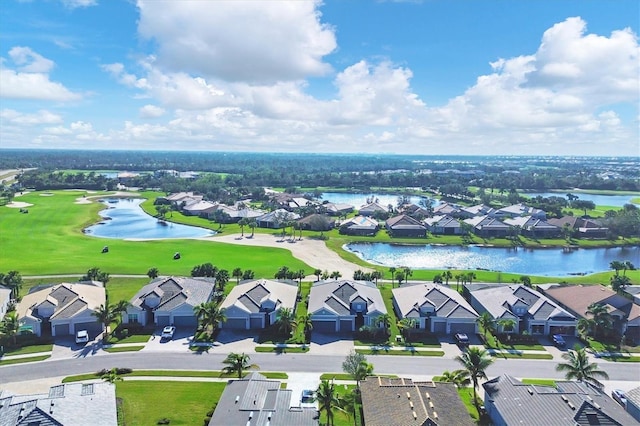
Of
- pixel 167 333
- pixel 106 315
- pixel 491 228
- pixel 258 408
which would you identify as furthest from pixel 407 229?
pixel 258 408

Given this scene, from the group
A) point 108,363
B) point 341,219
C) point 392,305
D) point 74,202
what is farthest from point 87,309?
point 74,202

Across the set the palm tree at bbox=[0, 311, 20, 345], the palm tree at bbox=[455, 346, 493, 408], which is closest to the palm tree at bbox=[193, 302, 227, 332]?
the palm tree at bbox=[0, 311, 20, 345]

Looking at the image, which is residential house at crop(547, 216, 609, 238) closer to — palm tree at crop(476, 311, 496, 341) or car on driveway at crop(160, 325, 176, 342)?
palm tree at crop(476, 311, 496, 341)

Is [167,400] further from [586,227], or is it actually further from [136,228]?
[586,227]

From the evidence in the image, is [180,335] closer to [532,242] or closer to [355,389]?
[355,389]

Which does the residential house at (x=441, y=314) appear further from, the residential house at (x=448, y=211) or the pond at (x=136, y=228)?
the residential house at (x=448, y=211)

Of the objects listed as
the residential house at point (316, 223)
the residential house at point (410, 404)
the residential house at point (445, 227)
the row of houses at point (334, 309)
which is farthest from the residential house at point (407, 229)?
the residential house at point (410, 404)
